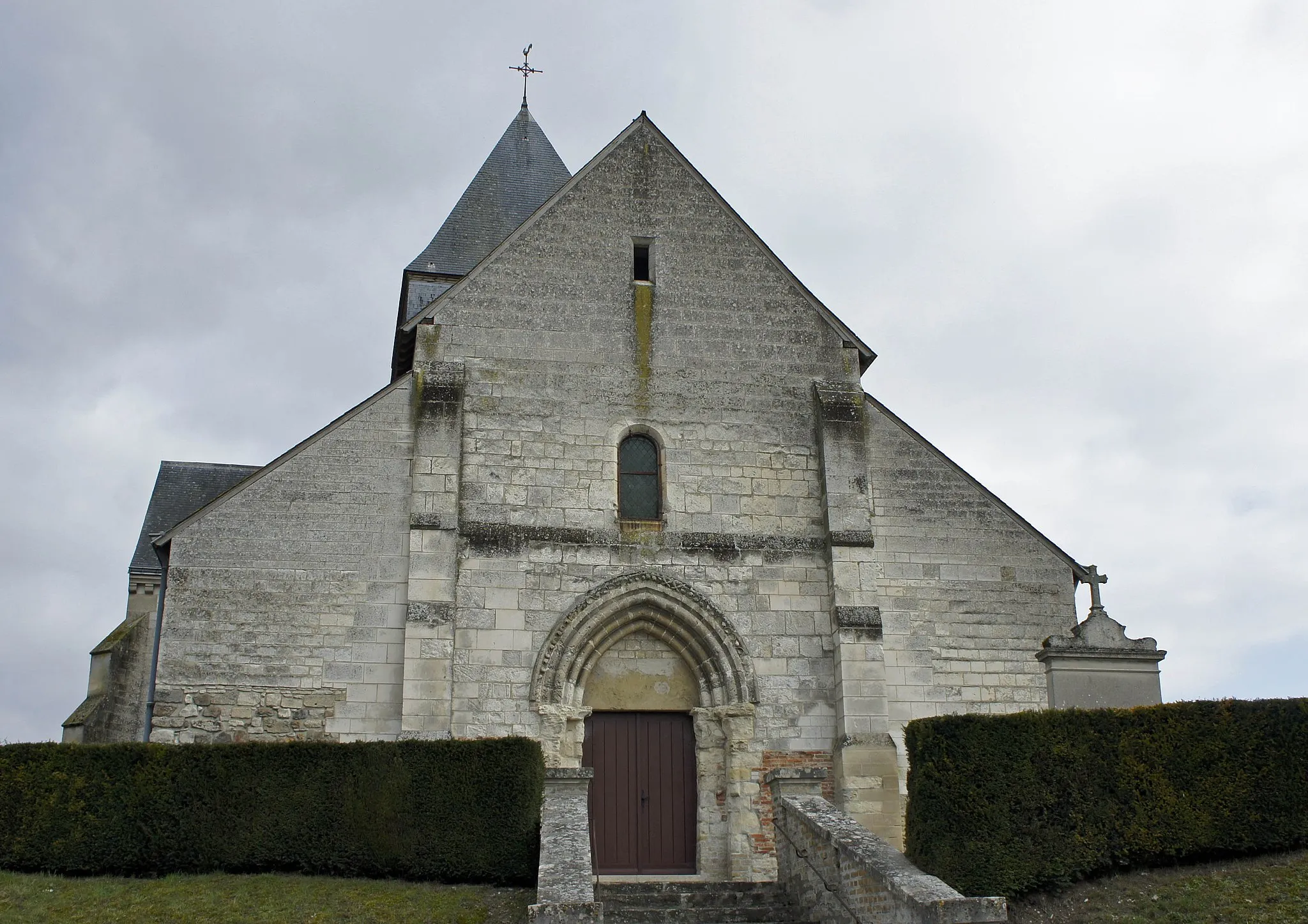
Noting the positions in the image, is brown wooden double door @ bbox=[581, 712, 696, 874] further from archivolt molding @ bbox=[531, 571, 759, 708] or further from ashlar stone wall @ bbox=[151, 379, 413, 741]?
ashlar stone wall @ bbox=[151, 379, 413, 741]

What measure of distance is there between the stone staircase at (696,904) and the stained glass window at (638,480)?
176 inches

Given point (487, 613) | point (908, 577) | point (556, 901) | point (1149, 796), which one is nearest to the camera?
point (556, 901)

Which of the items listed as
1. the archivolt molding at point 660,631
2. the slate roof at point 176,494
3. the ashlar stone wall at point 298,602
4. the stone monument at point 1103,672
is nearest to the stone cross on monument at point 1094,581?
the stone monument at point 1103,672

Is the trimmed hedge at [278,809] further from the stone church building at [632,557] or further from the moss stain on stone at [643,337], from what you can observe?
the moss stain on stone at [643,337]

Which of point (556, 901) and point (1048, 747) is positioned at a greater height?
point (1048, 747)

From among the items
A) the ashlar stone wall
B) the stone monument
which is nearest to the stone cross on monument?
the stone monument

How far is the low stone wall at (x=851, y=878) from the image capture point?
7.91 m

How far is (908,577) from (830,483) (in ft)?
4.74

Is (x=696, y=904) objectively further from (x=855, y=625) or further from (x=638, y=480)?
(x=638, y=480)

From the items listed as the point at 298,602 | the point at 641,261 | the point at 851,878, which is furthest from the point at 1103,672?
the point at 298,602

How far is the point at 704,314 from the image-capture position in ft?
48.7

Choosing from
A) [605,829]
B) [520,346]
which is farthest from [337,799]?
[520,346]

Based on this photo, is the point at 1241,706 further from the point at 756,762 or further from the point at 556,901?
the point at 556,901

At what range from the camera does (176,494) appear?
2127cm
